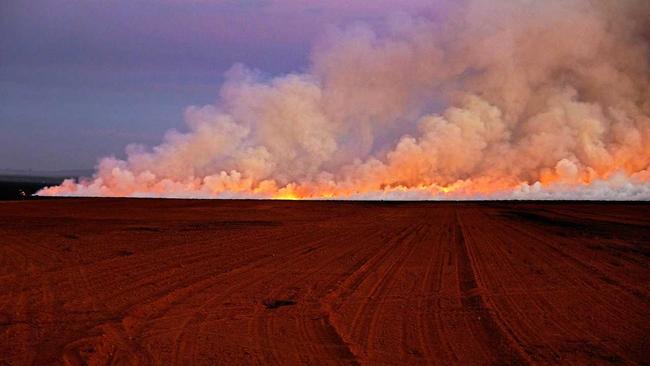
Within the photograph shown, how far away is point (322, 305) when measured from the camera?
9.68 m

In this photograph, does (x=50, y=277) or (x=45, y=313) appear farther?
(x=50, y=277)

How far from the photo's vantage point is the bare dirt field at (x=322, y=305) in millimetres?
6934

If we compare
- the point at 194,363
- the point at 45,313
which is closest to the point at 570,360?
the point at 194,363

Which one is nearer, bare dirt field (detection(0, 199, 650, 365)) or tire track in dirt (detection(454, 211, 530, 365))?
tire track in dirt (detection(454, 211, 530, 365))

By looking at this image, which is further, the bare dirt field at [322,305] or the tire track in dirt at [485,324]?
the bare dirt field at [322,305]

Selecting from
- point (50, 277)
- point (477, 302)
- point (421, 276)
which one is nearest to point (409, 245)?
point (421, 276)

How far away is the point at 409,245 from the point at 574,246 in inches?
230

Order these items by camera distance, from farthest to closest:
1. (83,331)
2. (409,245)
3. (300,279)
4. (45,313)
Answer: (409,245) → (300,279) → (45,313) → (83,331)

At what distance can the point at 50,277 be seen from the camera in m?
12.6

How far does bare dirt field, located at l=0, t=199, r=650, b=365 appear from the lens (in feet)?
22.7

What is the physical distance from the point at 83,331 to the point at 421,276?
7310 millimetres

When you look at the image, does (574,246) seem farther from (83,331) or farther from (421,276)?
(83,331)

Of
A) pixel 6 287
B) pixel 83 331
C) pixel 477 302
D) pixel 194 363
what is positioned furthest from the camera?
pixel 6 287

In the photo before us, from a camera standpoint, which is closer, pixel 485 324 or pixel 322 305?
pixel 485 324
